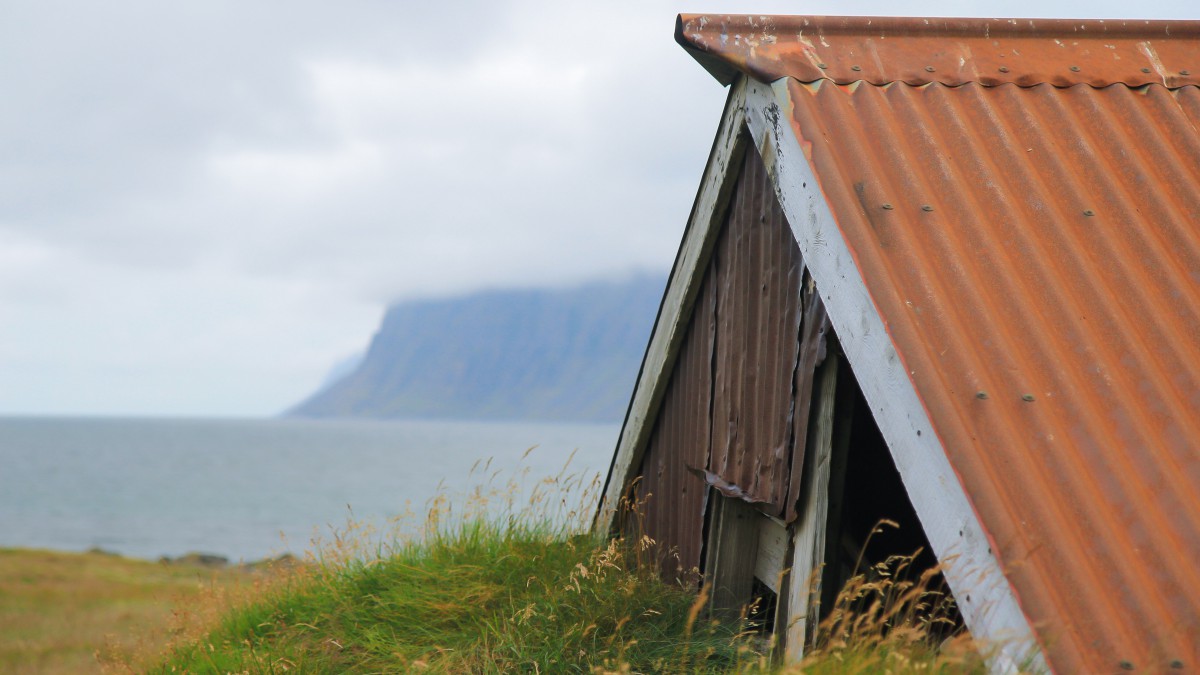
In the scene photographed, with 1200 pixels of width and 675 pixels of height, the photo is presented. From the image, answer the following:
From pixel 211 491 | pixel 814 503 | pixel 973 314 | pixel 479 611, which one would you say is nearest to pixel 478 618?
pixel 479 611

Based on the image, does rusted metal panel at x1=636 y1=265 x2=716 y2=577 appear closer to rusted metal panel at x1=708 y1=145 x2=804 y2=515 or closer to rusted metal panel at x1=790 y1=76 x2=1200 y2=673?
rusted metal panel at x1=708 y1=145 x2=804 y2=515

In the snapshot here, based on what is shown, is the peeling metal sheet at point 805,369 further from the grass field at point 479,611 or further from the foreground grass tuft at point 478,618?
the foreground grass tuft at point 478,618

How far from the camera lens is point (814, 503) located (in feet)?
10.7

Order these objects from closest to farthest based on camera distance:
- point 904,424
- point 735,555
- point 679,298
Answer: point 904,424 → point 735,555 → point 679,298

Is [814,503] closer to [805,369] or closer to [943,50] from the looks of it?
[805,369]

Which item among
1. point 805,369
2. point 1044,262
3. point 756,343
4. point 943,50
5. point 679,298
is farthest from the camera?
point 679,298

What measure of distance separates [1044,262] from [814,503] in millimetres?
1154

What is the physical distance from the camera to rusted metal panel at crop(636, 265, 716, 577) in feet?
15.0

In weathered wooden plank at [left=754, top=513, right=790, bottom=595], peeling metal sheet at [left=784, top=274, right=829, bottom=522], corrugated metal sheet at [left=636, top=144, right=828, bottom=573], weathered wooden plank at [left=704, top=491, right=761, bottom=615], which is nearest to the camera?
peeling metal sheet at [left=784, top=274, right=829, bottom=522]

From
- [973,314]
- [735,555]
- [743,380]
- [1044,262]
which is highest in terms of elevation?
[1044,262]

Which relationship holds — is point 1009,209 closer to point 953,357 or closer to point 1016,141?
point 1016,141

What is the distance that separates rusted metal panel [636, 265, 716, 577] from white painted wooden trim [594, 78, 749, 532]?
6cm

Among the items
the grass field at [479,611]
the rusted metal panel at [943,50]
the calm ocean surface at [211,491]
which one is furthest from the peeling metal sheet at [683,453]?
the calm ocean surface at [211,491]

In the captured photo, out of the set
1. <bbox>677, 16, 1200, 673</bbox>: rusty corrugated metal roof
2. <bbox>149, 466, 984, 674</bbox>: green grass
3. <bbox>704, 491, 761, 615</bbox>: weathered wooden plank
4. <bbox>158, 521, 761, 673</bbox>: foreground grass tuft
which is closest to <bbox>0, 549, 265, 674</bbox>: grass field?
<bbox>149, 466, 984, 674</bbox>: green grass
